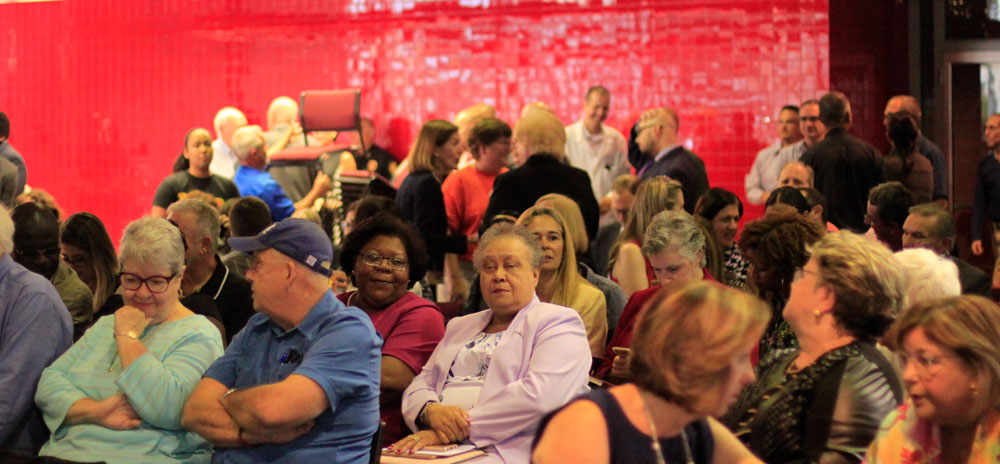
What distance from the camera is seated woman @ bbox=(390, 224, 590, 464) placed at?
346 centimetres

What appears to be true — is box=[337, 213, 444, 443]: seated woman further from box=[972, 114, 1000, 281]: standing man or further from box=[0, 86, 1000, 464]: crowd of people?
box=[972, 114, 1000, 281]: standing man

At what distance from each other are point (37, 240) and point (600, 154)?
17.3 ft

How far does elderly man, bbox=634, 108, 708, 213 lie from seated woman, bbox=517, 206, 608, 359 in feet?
7.99

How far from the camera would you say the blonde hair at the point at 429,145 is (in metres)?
6.53

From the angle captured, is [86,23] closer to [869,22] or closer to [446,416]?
Answer: [869,22]

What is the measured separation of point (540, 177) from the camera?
5988 millimetres

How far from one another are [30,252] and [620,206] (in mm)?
3957

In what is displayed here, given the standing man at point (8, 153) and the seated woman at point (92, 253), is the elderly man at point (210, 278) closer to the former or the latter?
Answer: the seated woman at point (92, 253)

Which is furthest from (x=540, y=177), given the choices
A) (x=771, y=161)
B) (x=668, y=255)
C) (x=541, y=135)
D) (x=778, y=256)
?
(x=771, y=161)

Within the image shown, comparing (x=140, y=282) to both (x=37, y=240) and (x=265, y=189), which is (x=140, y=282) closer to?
(x=37, y=240)

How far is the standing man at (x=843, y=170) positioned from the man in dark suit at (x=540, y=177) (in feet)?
5.88

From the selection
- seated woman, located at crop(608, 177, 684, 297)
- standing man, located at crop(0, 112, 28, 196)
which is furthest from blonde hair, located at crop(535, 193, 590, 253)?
standing man, located at crop(0, 112, 28, 196)

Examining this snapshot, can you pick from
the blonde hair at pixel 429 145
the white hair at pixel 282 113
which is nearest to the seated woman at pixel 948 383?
the blonde hair at pixel 429 145

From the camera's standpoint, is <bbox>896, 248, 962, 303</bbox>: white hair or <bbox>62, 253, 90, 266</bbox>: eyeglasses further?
<bbox>62, 253, 90, 266</bbox>: eyeglasses
